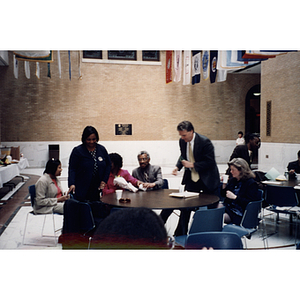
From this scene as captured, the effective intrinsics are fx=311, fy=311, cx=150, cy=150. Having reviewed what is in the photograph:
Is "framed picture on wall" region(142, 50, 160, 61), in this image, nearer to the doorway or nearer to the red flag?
the red flag

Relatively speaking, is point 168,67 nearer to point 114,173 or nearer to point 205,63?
point 205,63

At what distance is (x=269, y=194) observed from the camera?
4629mm

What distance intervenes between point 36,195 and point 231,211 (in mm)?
2541

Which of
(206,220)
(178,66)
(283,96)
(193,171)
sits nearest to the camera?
(206,220)

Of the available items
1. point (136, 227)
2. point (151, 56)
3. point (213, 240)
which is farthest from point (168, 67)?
point (136, 227)

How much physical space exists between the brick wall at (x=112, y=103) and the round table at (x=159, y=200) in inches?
451

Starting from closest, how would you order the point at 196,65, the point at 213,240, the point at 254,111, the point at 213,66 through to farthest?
the point at 213,240, the point at 213,66, the point at 196,65, the point at 254,111

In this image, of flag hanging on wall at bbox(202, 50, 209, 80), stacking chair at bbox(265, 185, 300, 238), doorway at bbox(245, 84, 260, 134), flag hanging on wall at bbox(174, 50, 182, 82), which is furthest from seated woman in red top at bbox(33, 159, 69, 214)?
doorway at bbox(245, 84, 260, 134)

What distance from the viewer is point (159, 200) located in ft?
11.6

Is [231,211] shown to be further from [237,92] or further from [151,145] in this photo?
[237,92]

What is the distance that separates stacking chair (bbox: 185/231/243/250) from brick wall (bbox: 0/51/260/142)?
13.4 metres

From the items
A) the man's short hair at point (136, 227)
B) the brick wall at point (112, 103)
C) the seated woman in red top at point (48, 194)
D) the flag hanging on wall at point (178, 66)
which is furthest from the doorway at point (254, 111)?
the man's short hair at point (136, 227)

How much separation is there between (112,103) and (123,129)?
1372 mm

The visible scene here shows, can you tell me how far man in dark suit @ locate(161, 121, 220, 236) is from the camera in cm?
382
